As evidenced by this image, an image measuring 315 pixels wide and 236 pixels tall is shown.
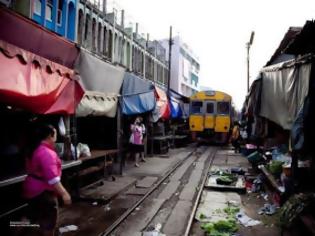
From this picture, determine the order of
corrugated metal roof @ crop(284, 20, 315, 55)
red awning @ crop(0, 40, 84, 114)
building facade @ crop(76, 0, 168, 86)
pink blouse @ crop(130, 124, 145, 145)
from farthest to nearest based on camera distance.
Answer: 1. building facade @ crop(76, 0, 168, 86)
2. pink blouse @ crop(130, 124, 145, 145)
3. corrugated metal roof @ crop(284, 20, 315, 55)
4. red awning @ crop(0, 40, 84, 114)

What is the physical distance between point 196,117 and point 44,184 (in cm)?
2293

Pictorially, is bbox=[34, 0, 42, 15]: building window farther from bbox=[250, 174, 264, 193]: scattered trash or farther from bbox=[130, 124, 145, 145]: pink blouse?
bbox=[250, 174, 264, 193]: scattered trash

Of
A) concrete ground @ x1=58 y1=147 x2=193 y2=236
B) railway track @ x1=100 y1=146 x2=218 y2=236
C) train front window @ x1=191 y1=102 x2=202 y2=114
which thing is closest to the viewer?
railway track @ x1=100 y1=146 x2=218 y2=236

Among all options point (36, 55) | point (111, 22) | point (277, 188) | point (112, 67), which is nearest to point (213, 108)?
point (111, 22)

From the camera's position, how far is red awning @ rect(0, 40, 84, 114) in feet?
18.1

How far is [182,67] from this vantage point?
180ft

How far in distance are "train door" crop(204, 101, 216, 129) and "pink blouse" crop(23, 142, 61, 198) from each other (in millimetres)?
22749

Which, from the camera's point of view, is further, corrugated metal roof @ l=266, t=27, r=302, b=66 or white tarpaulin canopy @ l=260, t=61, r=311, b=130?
corrugated metal roof @ l=266, t=27, r=302, b=66

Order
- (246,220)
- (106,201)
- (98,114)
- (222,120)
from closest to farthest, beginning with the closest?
(246,220)
(106,201)
(98,114)
(222,120)

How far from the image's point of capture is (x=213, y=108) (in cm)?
2733

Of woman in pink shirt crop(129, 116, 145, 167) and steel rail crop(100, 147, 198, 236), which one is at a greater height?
woman in pink shirt crop(129, 116, 145, 167)

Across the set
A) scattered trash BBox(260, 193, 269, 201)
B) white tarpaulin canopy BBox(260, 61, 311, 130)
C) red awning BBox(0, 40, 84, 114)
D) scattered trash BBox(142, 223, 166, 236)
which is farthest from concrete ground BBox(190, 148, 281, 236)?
red awning BBox(0, 40, 84, 114)

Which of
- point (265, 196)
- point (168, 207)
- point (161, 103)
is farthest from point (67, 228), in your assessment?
point (161, 103)

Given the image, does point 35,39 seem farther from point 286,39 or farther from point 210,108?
point 210,108
